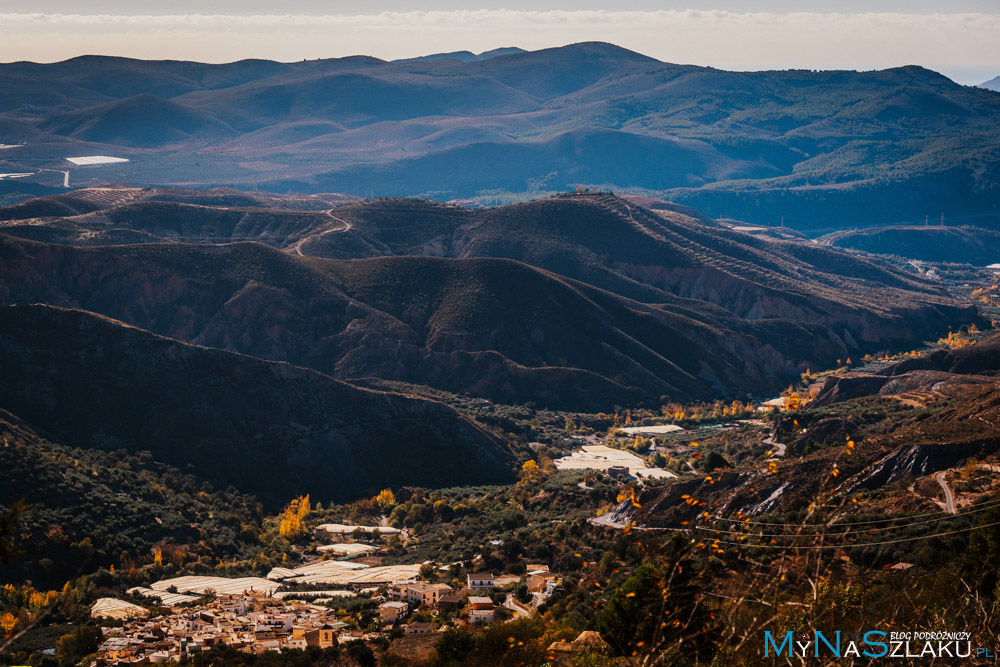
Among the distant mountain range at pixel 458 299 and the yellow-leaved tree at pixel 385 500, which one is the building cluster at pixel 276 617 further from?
the distant mountain range at pixel 458 299

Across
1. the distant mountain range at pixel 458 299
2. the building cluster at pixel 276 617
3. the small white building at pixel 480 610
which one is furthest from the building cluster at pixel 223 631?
the distant mountain range at pixel 458 299

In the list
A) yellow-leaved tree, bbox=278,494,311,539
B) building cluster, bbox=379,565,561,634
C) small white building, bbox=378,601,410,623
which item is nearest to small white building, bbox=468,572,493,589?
building cluster, bbox=379,565,561,634

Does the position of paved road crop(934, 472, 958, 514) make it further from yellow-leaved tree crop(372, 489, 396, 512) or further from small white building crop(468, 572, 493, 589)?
yellow-leaved tree crop(372, 489, 396, 512)

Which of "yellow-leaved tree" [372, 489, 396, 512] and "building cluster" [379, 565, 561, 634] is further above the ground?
"building cluster" [379, 565, 561, 634]

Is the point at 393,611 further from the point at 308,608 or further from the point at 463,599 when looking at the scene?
the point at 308,608

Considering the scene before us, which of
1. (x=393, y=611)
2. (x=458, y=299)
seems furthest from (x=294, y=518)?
(x=458, y=299)

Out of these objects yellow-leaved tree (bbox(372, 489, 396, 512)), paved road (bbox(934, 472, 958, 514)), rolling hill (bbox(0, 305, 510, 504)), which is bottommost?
yellow-leaved tree (bbox(372, 489, 396, 512))

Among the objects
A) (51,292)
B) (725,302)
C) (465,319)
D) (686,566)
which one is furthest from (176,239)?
(686,566)
